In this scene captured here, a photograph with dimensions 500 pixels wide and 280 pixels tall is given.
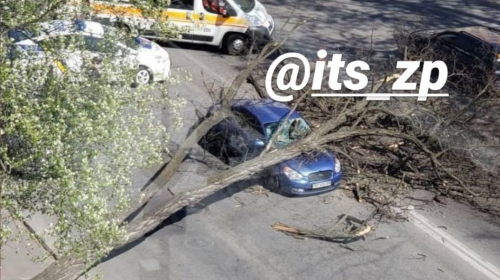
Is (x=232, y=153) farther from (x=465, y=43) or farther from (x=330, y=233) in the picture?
(x=465, y=43)

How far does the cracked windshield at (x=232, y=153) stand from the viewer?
718cm

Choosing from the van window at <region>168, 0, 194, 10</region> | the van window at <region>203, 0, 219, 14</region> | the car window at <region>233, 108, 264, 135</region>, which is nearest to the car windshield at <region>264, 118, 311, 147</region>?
the car window at <region>233, 108, 264, 135</region>

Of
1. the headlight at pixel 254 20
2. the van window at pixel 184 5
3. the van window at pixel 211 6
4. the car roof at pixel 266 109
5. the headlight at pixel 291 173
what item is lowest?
the headlight at pixel 291 173

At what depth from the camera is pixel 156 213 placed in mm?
9398

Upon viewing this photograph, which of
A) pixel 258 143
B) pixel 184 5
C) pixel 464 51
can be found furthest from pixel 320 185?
pixel 184 5

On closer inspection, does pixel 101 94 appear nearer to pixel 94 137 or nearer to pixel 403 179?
pixel 94 137

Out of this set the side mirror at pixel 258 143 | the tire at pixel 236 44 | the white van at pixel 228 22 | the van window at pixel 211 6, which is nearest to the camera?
the side mirror at pixel 258 143

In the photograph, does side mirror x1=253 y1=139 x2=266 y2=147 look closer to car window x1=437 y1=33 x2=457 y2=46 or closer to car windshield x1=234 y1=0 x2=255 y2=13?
car window x1=437 y1=33 x2=457 y2=46

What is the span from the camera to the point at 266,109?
1377 cm

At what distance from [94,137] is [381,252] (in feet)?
18.5

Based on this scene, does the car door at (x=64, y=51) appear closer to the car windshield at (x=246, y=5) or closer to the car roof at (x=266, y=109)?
the car roof at (x=266, y=109)

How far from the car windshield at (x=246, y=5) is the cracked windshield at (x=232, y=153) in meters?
0.19

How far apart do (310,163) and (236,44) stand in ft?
23.9

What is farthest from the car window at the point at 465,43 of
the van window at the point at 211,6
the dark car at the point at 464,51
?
the van window at the point at 211,6
